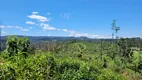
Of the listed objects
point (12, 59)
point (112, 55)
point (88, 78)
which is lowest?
point (112, 55)

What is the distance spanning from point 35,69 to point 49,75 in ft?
1.38

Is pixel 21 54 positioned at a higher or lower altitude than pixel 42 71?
higher

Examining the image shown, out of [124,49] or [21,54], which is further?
[124,49]

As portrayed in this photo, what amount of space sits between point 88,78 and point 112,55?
3735cm

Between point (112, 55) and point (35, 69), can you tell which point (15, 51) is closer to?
point (35, 69)

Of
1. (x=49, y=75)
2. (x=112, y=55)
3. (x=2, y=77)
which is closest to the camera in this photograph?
(x=2, y=77)

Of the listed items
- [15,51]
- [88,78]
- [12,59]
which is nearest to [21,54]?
[12,59]

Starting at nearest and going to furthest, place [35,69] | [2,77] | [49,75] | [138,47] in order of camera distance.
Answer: [2,77]
[35,69]
[49,75]
[138,47]

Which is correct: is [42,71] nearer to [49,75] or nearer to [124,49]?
[49,75]

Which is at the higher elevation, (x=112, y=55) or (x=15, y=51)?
(x=15, y=51)

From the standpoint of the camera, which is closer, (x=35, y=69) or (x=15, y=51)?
(x=35, y=69)

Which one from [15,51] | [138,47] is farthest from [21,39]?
[138,47]

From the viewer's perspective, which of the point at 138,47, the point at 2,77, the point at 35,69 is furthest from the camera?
the point at 138,47

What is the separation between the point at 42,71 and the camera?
2.91m
